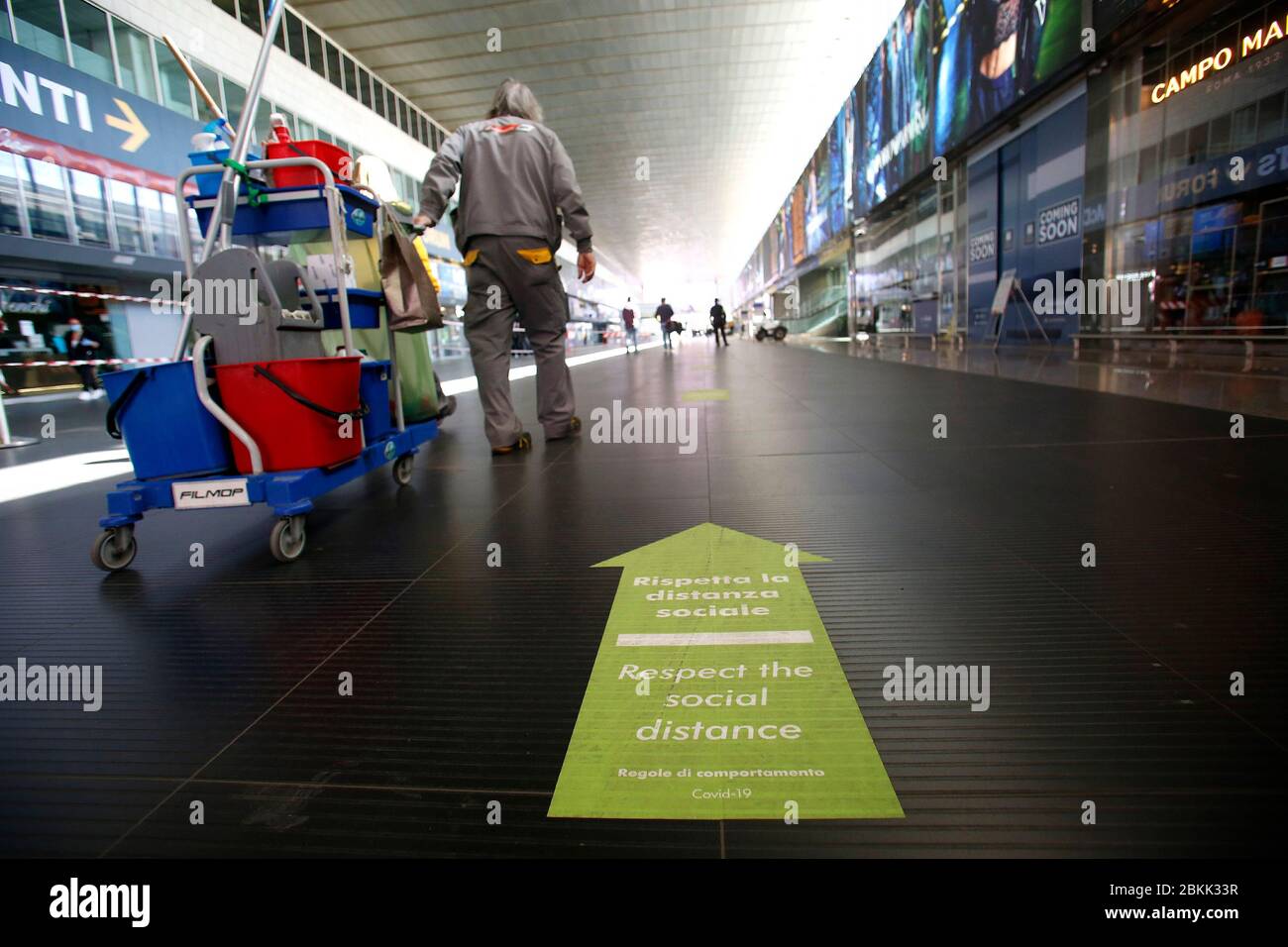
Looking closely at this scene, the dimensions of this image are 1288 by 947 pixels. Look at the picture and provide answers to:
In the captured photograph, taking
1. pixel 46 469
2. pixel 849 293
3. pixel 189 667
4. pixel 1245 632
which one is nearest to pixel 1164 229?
pixel 1245 632

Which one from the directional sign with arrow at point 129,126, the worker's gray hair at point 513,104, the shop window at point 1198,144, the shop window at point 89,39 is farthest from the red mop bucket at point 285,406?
the shop window at point 89,39

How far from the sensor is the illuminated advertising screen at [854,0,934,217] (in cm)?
1612

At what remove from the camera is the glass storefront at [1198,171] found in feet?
26.6

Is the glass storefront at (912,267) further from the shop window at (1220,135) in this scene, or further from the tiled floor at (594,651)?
the tiled floor at (594,651)

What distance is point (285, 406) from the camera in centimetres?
280

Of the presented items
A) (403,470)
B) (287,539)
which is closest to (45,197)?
(403,470)

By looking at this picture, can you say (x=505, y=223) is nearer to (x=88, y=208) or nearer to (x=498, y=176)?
(x=498, y=176)

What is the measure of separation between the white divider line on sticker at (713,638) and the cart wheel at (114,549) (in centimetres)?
213

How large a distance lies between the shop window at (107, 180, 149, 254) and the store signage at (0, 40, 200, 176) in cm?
56

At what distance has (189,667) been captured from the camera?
182cm

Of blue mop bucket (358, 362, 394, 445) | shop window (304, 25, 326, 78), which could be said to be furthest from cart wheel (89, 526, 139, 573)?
shop window (304, 25, 326, 78)

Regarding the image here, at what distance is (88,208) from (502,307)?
1295 cm

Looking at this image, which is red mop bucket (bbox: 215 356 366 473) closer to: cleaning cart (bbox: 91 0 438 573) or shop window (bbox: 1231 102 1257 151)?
cleaning cart (bbox: 91 0 438 573)

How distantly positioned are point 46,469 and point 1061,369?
34.4 ft
